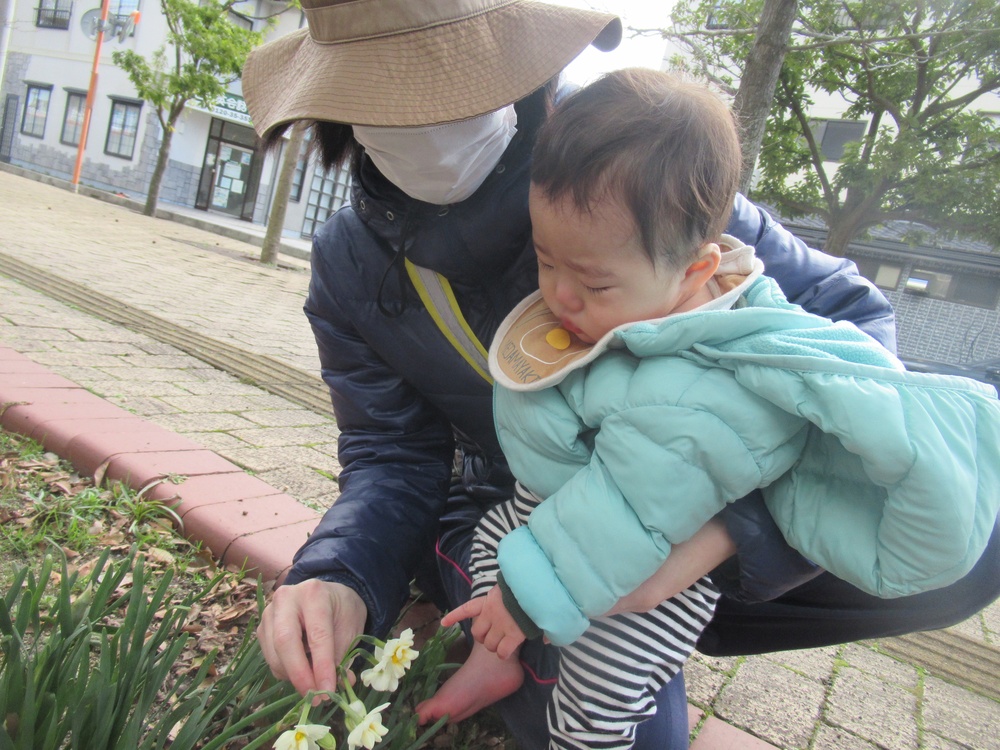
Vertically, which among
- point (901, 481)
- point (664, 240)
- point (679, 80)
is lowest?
point (901, 481)

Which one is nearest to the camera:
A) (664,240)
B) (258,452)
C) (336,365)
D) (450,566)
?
(664,240)

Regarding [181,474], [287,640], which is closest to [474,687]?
[287,640]

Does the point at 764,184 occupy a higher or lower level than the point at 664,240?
higher

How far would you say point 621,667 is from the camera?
1.27m

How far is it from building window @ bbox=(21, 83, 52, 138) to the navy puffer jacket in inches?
965

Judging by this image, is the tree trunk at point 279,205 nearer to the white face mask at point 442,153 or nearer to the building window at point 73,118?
the white face mask at point 442,153

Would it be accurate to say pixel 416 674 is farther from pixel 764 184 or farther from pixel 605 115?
pixel 764 184

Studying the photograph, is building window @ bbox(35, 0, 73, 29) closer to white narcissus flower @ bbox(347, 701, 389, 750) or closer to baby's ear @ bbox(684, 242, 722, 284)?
baby's ear @ bbox(684, 242, 722, 284)

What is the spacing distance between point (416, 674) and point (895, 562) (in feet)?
2.87

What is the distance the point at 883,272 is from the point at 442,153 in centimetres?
1987

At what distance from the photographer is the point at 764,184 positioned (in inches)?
492

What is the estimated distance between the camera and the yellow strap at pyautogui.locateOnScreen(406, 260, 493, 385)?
5.39ft

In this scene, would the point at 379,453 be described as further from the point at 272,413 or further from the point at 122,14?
the point at 122,14

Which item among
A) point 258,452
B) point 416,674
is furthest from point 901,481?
point 258,452
